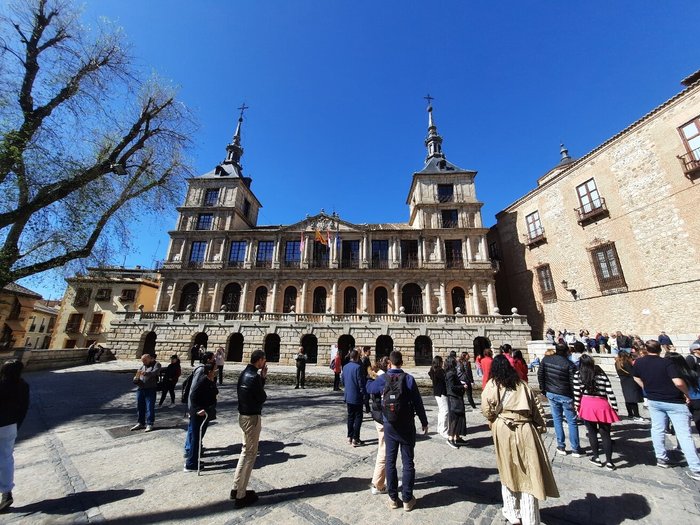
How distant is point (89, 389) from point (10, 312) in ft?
66.8

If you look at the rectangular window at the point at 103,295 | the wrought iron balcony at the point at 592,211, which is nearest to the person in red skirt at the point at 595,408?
the wrought iron balcony at the point at 592,211

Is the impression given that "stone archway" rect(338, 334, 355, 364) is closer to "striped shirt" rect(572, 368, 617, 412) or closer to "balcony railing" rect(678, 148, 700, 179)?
"striped shirt" rect(572, 368, 617, 412)

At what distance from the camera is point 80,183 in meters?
10.3

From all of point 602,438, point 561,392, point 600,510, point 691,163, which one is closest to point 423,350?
point 561,392

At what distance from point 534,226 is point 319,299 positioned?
19.0 m

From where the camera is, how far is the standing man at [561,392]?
4605 mm

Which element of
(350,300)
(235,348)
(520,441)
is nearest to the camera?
(520,441)

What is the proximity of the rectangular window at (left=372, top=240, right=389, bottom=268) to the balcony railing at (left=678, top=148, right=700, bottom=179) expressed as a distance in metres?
18.8

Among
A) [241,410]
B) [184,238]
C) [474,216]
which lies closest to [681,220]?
[474,216]

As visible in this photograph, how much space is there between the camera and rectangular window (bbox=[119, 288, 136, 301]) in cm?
3025

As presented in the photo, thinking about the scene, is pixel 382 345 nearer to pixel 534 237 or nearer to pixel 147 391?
pixel 534 237

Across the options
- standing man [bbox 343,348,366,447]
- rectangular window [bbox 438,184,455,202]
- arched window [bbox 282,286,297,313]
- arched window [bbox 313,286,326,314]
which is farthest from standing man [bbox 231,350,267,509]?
rectangular window [bbox 438,184,455,202]

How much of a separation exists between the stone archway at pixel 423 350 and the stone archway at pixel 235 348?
517 inches

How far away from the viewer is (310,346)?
21.2 metres
